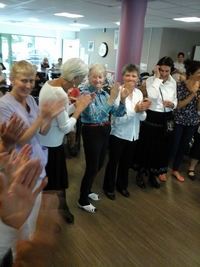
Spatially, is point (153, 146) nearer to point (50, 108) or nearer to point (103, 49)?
point (50, 108)

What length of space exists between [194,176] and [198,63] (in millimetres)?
1535

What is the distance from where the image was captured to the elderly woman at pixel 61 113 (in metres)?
1.61

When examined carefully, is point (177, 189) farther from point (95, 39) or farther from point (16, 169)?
point (95, 39)

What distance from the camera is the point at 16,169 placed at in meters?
0.75

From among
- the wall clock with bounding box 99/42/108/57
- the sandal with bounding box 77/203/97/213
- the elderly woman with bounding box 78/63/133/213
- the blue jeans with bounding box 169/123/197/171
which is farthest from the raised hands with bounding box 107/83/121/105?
the wall clock with bounding box 99/42/108/57

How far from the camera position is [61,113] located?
65.6 inches

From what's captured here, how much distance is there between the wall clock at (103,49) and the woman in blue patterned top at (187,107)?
8.15 m

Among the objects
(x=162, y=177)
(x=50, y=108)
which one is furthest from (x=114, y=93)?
(x=162, y=177)

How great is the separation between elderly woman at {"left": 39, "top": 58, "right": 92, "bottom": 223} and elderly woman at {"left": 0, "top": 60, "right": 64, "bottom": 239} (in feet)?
0.39

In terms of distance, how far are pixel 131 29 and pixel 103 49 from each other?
6.99m

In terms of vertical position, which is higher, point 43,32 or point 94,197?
point 43,32

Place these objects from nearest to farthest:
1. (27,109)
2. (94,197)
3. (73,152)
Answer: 1. (27,109)
2. (94,197)
3. (73,152)

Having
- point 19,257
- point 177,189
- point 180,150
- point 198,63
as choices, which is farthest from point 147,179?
point 19,257

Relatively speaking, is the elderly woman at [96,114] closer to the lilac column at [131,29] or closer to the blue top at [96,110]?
the blue top at [96,110]
